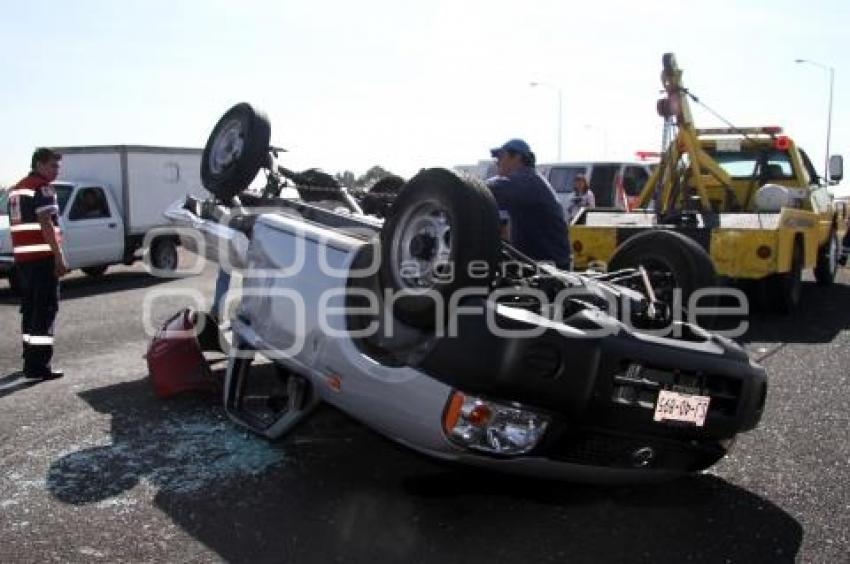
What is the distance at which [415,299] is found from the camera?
324cm

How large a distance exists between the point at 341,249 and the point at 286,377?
3.50ft

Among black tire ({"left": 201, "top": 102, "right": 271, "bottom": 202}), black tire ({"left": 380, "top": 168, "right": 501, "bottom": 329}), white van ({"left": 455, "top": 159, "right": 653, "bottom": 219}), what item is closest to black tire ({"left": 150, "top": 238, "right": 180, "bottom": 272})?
white van ({"left": 455, "top": 159, "right": 653, "bottom": 219})

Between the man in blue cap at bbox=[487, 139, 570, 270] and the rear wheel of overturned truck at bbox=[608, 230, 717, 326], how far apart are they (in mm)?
373

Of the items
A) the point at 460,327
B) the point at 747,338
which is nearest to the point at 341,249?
the point at 460,327

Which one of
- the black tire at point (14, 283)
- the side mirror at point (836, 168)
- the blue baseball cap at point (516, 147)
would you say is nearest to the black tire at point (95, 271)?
the black tire at point (14, 283)

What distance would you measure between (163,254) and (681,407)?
12.2 meters

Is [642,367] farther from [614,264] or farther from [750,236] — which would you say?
[750,236]

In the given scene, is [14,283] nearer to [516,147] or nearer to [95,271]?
[95,271]

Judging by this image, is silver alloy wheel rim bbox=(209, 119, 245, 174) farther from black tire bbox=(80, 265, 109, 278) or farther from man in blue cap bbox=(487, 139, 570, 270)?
black tire bbox=(80, 265, 109, 278)

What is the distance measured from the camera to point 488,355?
2938 millimetres

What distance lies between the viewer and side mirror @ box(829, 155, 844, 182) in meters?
11.1

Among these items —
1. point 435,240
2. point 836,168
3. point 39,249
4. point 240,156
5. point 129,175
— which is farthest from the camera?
point 129,175

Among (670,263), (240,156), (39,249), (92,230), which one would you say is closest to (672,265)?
(670,263)

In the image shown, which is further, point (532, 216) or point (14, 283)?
point (14, 283)
